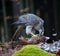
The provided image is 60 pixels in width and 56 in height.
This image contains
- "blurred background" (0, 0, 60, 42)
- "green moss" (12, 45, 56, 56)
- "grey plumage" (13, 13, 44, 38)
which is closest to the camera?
"green moss" (12, 45, 56, 56)

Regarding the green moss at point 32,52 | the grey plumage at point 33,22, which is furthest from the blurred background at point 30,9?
the green moss at point 32,52

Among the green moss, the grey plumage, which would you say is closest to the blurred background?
the grey plumage

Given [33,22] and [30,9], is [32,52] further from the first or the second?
[30,9]

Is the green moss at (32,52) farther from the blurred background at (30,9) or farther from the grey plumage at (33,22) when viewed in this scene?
the blurred background at (30,9)

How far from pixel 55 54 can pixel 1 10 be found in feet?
23.8

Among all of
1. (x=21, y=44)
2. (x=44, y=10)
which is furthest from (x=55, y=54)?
(x=44, y=10)

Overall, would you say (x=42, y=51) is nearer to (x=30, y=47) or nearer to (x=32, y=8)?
(x=30, y=47)

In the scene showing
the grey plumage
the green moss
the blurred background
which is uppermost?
the grey plumage

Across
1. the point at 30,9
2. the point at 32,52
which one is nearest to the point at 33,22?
A: the point at 32,52

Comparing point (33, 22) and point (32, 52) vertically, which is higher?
point (33, 22)

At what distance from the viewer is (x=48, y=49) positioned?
10.5 ft

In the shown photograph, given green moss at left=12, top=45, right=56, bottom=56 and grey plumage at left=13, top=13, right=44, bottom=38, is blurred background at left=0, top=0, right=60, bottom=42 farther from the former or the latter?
green moss at left=12, top=45, right=56, bottom=56

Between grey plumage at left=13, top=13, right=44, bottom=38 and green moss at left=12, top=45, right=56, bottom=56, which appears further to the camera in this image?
grey plumage at left=13, top=13, right=44, bottom=38

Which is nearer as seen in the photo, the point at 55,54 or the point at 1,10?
the point at 55,54
